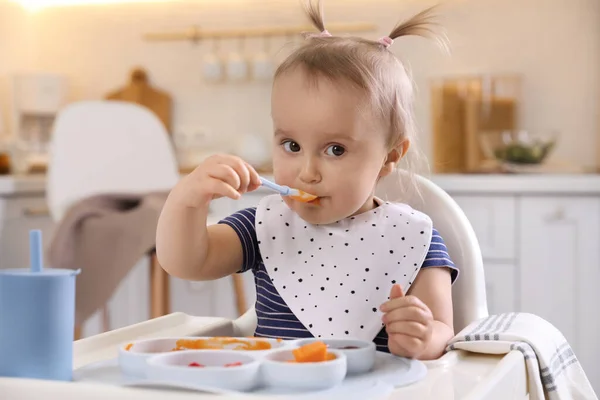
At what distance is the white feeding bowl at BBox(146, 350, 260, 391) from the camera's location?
61 cm

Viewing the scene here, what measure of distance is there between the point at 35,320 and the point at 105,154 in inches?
90.3

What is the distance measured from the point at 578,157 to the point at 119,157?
5.11 feet

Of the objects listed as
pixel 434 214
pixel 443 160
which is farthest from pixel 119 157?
pixel 434 214

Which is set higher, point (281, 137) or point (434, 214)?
point (281, 137)

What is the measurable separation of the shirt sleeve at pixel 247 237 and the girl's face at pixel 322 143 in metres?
0.10

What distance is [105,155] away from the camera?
2.85 meters

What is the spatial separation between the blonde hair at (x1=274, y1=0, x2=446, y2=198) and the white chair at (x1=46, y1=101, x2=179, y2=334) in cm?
170

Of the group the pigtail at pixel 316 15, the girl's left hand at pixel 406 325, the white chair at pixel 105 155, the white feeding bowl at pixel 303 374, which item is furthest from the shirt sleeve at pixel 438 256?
the white chair at pixel 105 155

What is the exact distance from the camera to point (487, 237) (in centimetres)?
256

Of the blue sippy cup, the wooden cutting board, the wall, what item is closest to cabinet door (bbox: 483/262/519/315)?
the wall

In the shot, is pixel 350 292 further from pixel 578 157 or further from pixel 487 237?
pixel 578 157

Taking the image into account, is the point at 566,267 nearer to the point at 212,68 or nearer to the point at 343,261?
the point at 212,68

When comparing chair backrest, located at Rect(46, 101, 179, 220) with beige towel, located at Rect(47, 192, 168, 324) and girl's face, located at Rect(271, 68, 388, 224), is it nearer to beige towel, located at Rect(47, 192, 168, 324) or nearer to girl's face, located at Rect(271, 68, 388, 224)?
beige towel, located at Rect(47, 192, 168, 324)

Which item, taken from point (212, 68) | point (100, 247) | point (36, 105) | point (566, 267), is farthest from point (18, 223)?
point (566, 267)
